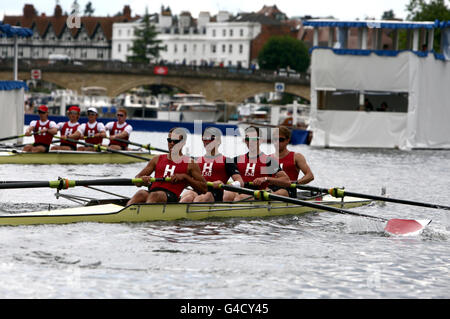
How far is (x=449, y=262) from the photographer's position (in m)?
12.0

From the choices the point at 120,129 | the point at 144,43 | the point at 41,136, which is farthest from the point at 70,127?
the point at 144,43

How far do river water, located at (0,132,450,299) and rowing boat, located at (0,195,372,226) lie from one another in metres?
0.12

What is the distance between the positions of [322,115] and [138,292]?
89.5ft

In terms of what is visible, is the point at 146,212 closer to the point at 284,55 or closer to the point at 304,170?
the point at 304,170

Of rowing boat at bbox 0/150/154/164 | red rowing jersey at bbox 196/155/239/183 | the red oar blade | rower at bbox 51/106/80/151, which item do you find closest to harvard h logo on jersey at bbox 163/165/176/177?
red rowing jersey at bbox 196/155/239/183

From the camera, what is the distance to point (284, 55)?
112m

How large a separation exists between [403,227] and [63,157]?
41.3ft

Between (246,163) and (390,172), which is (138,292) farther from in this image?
(390,172)

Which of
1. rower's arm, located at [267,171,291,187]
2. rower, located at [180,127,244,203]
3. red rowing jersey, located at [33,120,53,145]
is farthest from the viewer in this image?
red rowing jersey, located at [33,120,53,145]

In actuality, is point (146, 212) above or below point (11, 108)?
below

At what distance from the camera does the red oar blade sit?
45.5ft

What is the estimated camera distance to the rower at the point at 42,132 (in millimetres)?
23359

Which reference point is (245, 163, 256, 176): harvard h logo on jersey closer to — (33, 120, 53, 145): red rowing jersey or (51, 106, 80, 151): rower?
(51, 106, 80, 151): rower
